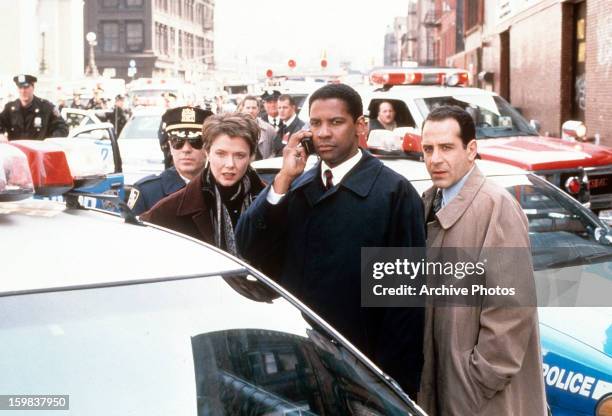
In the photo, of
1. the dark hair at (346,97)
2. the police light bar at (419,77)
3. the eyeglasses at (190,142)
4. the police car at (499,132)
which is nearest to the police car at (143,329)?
the dark hair at (346,97)

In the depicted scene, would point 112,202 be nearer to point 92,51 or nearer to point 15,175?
point 15,175

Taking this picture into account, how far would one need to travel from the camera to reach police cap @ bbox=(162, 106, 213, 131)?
4895mm

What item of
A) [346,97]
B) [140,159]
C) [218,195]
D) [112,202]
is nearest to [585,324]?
[346,97]

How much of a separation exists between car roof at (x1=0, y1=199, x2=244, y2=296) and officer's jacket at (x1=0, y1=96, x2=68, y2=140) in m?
7.98

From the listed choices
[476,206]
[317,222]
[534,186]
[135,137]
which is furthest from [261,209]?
[135,137]

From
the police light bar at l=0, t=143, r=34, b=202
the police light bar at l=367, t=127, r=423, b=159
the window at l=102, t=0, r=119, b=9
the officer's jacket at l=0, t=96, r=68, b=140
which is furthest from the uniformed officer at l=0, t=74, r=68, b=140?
the window at l=102, t=0, r=119, b=9

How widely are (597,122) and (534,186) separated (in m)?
14.8

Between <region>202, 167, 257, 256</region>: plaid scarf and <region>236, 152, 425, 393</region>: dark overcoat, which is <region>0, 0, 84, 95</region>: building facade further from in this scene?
<region>236, 152, 425, 393</region>: dark overcoat

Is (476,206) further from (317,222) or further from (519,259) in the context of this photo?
(317,222)

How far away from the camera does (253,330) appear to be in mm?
2486

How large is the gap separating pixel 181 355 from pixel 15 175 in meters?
0.64

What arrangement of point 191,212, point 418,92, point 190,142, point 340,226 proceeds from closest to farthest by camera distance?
point 340,226
point 191,212
point 190,142
point 418,92

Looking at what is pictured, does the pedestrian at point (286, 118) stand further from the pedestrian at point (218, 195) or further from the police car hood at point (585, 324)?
the pedestrian at point (218, 195)

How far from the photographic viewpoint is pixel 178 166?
4820 millimetres
